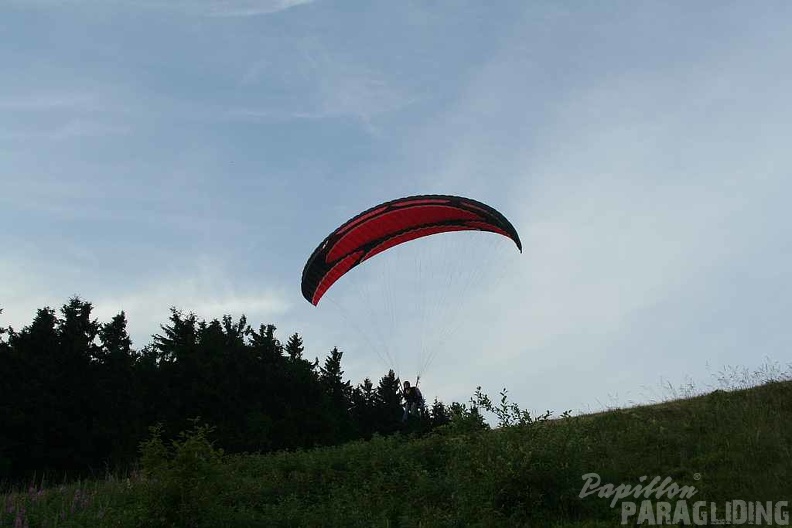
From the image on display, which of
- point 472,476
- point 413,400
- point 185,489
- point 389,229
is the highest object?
point 389,229

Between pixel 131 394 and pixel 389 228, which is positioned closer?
pixel 389 228

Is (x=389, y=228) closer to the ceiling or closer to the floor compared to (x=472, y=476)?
closer to the ceiling

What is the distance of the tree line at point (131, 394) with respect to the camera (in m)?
29.8

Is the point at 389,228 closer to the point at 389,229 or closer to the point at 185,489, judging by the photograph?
the point at 389,229

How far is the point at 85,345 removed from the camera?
111 ft

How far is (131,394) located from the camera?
112 ft

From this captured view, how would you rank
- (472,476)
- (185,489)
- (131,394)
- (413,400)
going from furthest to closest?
(131,394), (413,400), (472,476), (185,489)

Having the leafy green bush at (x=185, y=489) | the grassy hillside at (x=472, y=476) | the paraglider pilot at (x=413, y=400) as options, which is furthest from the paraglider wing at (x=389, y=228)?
the leafy green bush at (x=185, y=489)

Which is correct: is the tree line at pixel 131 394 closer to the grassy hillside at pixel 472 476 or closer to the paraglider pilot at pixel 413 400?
the paraglider pilot at pixel 413 400

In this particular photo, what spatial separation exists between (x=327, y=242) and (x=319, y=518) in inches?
366

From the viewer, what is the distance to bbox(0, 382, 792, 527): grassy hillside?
12.1 metres

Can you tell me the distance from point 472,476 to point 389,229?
9.97 metres

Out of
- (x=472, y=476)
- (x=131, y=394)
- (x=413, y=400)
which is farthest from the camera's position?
(x=131, y=394)

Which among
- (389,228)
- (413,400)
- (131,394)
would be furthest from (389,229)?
(131,394)
